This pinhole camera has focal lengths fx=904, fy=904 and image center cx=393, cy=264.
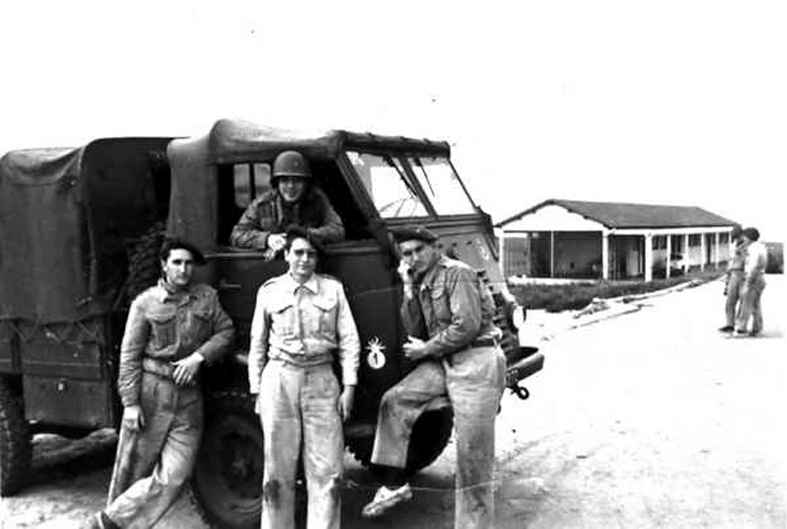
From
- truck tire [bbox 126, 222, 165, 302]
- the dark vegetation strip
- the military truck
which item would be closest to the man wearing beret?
the military truck

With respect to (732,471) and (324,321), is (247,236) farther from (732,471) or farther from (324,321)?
(732,471)

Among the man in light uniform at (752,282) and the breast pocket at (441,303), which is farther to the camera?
the man in light uniform at (752,282)

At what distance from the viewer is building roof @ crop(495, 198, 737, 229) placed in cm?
3297

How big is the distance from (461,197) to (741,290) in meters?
8.59

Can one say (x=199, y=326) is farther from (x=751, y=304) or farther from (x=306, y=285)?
(x=751, y=304)

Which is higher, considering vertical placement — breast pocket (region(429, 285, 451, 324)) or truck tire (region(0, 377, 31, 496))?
breast pocket (region(429, 285, 451, 324))

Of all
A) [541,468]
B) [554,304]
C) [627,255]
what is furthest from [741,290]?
[627,255]

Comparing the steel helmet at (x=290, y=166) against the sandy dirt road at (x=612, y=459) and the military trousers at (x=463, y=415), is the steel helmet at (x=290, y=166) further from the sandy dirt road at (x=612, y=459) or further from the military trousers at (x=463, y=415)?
the sandy dirt road at (x=612, y=459)

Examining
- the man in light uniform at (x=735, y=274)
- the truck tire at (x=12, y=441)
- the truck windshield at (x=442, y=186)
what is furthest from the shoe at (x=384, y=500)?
the man in light uniform at (x=735, y=274)

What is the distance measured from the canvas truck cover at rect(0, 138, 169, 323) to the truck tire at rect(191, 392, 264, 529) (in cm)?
123

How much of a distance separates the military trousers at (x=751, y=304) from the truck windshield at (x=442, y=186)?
8299 mm

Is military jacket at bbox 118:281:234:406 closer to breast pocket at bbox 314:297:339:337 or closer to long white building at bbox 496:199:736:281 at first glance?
breast pocket at bbox 314:297:339:337

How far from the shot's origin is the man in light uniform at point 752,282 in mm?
13984

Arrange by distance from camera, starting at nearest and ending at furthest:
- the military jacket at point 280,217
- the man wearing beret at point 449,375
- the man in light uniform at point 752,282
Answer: the man wearing beret at point 449,375, the military jacket at point 280,217, the man in light uniform at point 752,282
